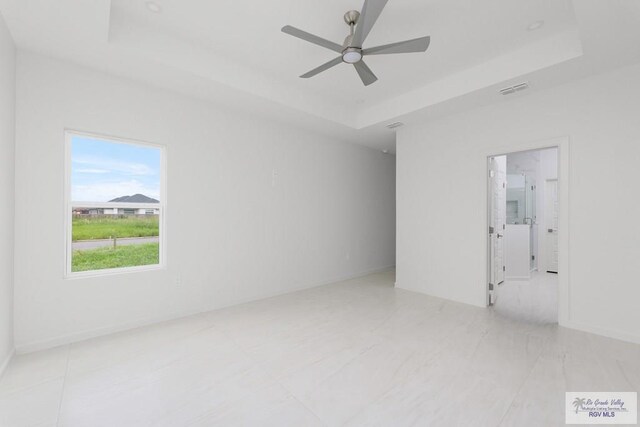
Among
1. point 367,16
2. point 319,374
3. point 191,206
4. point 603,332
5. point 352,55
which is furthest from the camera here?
point 191,206

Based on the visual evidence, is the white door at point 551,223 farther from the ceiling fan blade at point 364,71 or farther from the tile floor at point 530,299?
the ceiling fan blade at point 364,71

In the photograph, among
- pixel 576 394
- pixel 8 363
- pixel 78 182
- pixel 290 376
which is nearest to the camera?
pixel 576 394

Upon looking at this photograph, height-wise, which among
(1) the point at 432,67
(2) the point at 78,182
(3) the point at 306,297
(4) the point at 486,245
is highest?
(1) the point at 432,67

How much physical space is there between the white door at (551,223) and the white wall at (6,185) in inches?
326

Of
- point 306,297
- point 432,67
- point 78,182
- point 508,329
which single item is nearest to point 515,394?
point 508,329

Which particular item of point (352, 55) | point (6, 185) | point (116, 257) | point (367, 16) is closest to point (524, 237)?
point (352, 55)

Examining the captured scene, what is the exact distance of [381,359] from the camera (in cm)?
251

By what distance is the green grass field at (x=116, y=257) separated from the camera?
9.84 feet

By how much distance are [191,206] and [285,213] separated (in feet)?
4.93

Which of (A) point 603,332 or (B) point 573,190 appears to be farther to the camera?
(B) point 573,190

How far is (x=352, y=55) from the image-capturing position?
2.53m

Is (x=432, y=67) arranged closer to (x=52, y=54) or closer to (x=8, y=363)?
(x=52, y=54)

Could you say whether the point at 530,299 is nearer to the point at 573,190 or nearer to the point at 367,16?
the point at 573,190

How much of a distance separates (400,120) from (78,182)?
4252mm
